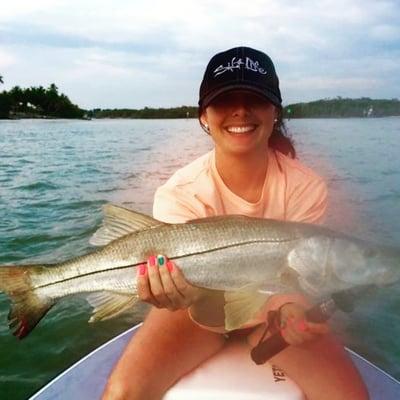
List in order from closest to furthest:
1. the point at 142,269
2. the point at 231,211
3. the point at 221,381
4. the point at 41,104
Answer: the point at 142,269, the point at 221,381, the point at 231,211, the point at 41,104

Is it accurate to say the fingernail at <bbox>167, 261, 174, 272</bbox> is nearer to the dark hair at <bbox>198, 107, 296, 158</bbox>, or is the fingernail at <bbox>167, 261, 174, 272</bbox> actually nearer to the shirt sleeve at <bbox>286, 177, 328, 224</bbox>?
the shirt sleeve at <bbox>286, 177, 328, 224</bbox>

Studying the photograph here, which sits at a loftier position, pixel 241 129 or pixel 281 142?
pixel 241 129

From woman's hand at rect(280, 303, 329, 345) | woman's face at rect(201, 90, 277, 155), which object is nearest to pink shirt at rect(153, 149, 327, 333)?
woman's face at rect(201, 90, 277, 155)

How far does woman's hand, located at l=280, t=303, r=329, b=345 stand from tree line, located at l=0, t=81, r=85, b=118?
355 feet

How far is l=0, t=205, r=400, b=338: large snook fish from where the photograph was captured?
263 cm

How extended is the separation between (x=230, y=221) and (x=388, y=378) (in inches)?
62.0

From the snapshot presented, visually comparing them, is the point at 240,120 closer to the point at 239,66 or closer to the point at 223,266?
the point at 239,66

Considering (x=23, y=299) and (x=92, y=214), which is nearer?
(x=23, y=299)

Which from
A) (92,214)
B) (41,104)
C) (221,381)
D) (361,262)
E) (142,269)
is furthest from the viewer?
(41,104)

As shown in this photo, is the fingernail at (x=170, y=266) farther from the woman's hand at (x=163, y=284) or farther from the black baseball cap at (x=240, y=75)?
the black baseball cap at (x=240, y=75)

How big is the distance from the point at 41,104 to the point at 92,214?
106137mm

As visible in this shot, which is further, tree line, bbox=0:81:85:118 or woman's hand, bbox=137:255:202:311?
tree line, bbox=0:81:85:118

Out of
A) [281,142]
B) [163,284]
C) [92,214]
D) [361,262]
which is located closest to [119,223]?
[163,284]

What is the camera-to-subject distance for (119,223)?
2.86 metres
